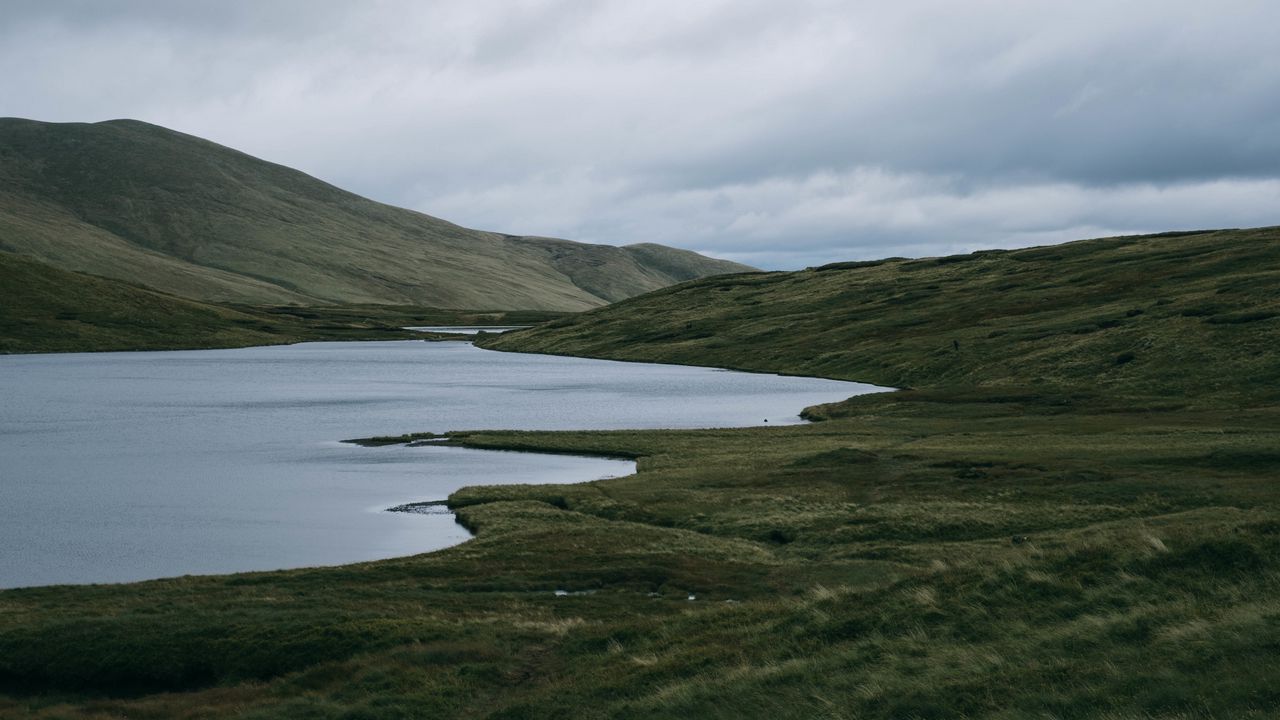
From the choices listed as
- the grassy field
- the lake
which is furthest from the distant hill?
the grassy field

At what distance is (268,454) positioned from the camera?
84500 mm

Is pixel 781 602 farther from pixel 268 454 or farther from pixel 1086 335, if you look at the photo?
pixel 1086 335

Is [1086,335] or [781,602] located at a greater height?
[1086,335]

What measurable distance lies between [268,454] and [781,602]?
6192 centimetres

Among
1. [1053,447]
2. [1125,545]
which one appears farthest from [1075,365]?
[1125,545]

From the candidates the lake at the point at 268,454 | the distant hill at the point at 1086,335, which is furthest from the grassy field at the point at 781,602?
the distant hill at the point at 1086,335

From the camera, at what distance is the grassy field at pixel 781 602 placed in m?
21.8

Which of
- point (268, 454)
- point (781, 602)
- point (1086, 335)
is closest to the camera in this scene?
point (781, 602)

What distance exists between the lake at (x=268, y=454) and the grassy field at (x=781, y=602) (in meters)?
6.31

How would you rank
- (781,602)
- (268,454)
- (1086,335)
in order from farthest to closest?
1. (1086,335)
2. (268,454)
3. (781,602)

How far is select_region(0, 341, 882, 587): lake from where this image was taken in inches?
2037

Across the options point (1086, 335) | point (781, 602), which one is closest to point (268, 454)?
point (781, 602)

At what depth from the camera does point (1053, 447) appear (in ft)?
232

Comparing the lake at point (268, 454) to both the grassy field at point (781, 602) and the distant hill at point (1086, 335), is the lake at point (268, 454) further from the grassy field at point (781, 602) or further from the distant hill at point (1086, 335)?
the distant hill at point (1086, 335)
